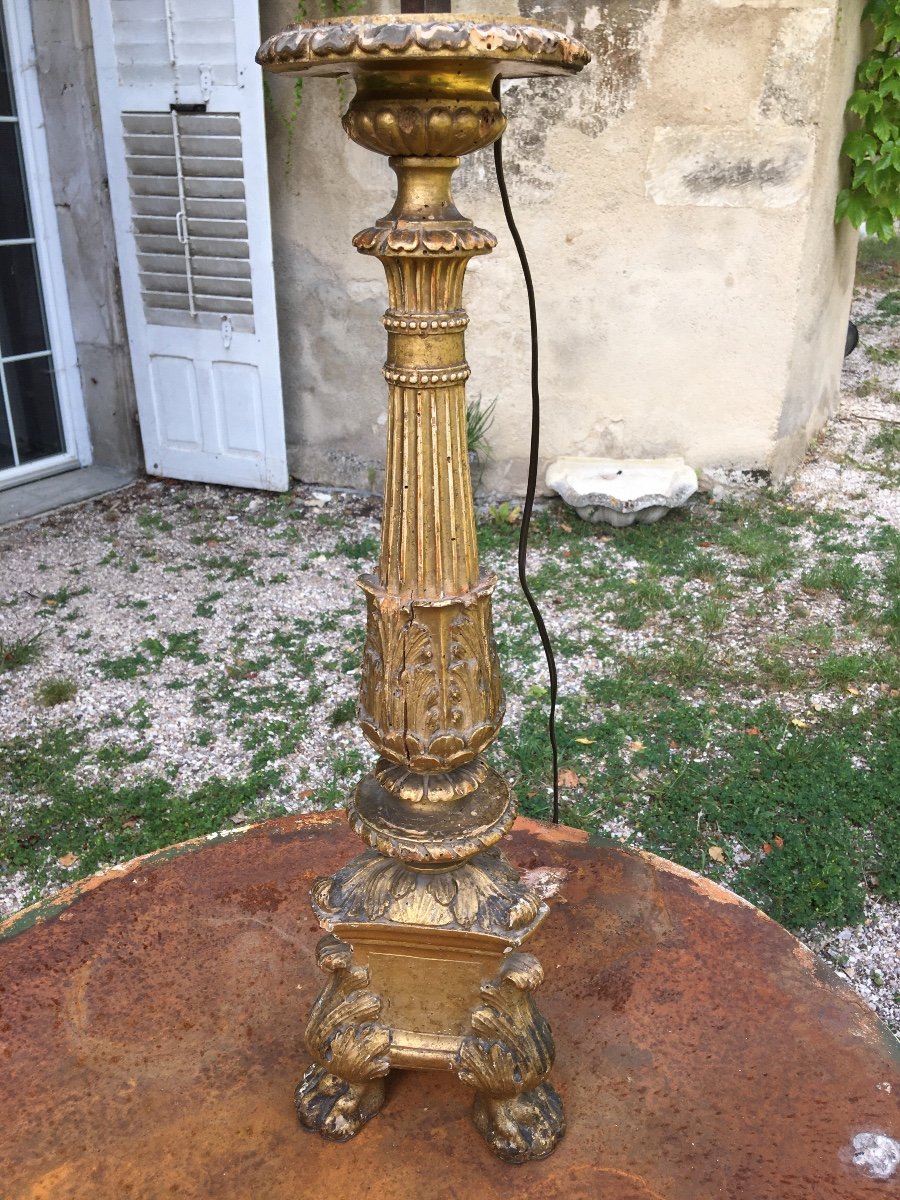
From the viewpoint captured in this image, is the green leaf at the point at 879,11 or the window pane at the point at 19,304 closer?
the green leaf at the point at 879,11

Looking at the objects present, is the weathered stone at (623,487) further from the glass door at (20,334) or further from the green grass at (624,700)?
the glass door at (20,334)

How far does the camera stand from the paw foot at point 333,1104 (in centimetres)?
152

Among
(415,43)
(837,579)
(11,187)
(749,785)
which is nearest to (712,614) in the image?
(837,579)

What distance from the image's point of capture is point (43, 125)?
5277mm

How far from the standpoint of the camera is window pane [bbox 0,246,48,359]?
17.5 ft

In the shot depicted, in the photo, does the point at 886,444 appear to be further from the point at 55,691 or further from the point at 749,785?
the point at 55,691

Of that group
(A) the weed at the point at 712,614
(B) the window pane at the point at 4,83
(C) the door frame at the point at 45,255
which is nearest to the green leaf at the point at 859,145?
(A) the weed at the point at 712,614

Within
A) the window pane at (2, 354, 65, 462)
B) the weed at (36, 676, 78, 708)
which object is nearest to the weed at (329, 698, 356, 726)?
the weed at (36, 676, 78, 708)

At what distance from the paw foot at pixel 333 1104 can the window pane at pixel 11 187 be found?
4.97 m

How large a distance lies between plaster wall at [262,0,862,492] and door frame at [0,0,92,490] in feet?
4.05

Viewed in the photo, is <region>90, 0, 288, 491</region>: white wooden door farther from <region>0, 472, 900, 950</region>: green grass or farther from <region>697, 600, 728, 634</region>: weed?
<region>697, 600, 728, 634</region>: weed

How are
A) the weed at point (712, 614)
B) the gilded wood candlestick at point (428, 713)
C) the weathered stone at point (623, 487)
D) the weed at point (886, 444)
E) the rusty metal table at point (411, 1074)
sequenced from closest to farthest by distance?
1. the gilded wood candlestick at point (428, 713)
2. the rusty metal table at point (411, 1074)
3. the weed at point (712, 614)
4. the weathered stone at point (623, 487)
5. the weed at point (886, 444)

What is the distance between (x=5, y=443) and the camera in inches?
216

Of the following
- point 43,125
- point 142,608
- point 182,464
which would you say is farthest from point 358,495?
point 43,125
